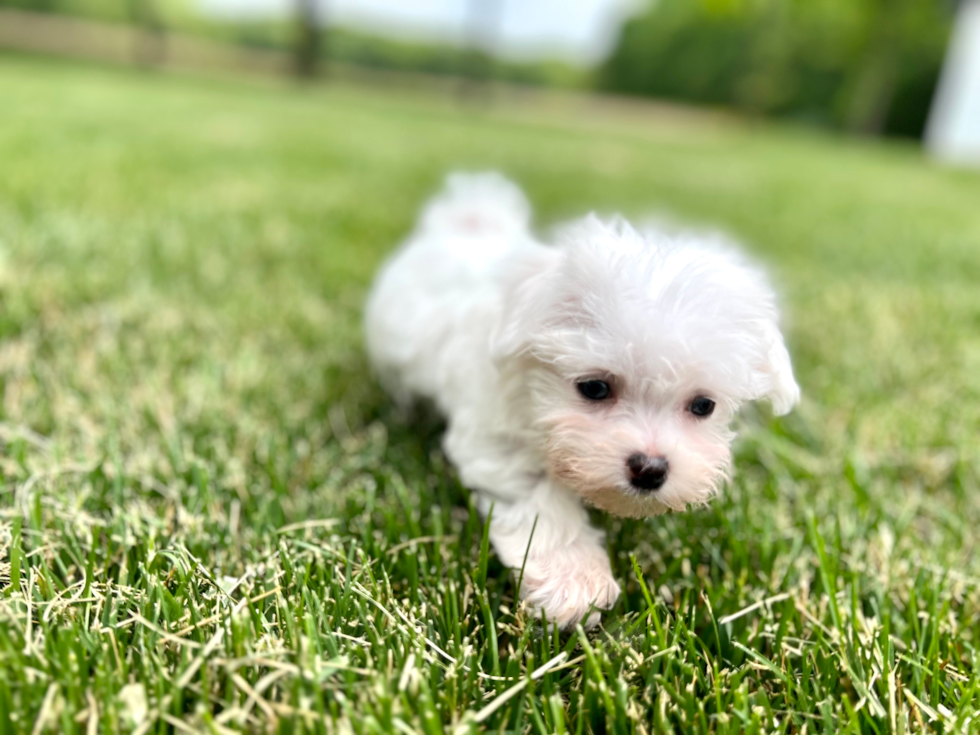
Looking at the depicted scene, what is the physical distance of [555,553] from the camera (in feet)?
5.77

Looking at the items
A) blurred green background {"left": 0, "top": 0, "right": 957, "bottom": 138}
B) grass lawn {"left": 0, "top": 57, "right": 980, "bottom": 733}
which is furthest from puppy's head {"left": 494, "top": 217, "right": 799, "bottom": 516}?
blurred green background {"left": 0, "top": 0, "right": 957, "bottom": 138}

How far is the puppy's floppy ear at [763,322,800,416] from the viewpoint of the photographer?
5.91ft

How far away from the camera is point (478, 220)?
3.21 metres

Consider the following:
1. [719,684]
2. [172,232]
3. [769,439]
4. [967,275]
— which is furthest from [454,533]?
[967,275]

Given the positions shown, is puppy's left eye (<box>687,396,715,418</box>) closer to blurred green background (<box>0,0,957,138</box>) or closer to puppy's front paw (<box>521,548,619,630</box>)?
puppy's front paw (<box>521,548,619,630</box>)

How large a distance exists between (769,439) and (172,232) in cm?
375

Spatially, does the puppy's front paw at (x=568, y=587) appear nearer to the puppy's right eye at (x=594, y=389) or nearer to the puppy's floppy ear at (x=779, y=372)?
the puppy's right eye at (x=594, y=389)

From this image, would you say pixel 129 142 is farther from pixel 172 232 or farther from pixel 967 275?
pixel 967 275

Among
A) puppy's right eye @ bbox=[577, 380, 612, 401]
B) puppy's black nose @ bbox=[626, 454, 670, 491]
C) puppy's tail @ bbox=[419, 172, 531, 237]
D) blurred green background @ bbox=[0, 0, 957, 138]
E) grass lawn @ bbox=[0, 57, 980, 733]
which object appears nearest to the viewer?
grass lawn @ bbox=[0, 57, 980, 733]

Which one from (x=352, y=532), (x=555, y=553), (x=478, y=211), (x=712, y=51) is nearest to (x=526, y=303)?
(x=555, y=553)

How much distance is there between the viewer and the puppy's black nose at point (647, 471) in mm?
1614

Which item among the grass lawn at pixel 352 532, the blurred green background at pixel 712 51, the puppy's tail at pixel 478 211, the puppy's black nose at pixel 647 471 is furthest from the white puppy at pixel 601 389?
the blurred green background at pixel 712 51

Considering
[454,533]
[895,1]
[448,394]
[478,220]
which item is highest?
[895,1]

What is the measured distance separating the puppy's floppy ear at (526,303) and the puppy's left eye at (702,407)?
423 mm
